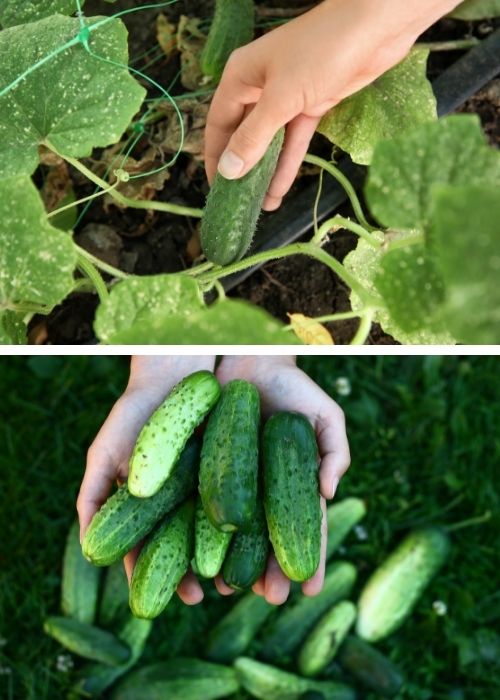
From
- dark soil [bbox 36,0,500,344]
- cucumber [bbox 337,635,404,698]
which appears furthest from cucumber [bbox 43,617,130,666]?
dark soil [bbox 36,0,500,344]

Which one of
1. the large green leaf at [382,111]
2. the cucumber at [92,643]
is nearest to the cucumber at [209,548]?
the large green leaf at [382,111]

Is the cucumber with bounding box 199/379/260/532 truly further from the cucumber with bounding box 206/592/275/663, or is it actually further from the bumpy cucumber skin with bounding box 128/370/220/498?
the cucumber with bounding box 206/592/275/663

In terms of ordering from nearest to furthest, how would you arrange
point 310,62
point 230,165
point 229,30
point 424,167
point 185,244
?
point 424,167 < point 310,62 < point 230,165 < point 229,30 < point 185,244

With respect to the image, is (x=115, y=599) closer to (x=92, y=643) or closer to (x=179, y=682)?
(x=92, y=643)

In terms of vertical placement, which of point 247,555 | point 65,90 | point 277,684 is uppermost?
point 65,90

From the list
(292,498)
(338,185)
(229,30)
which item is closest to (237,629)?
(292,498)

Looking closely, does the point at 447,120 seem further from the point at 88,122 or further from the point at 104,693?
the point at 104,693
